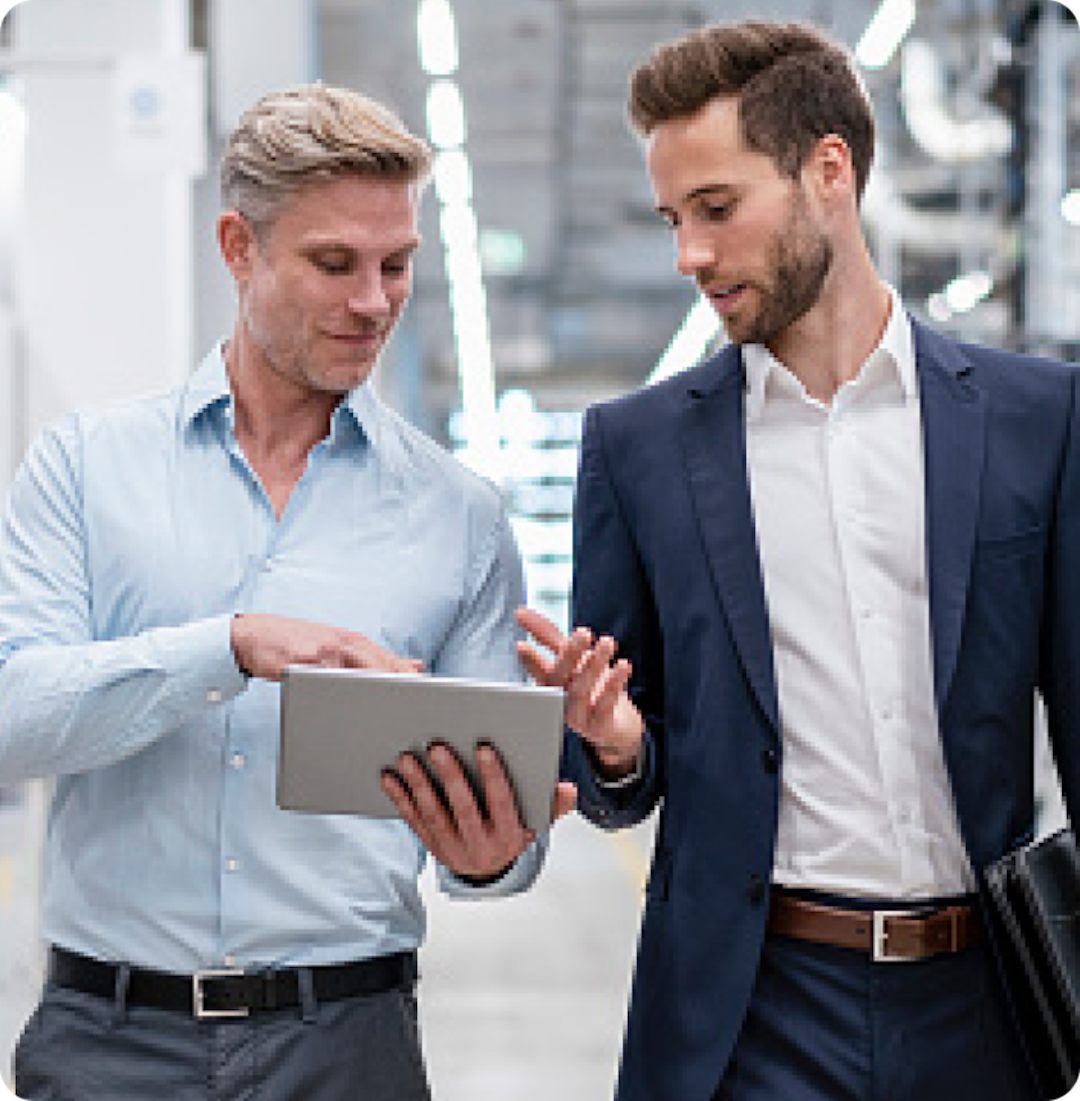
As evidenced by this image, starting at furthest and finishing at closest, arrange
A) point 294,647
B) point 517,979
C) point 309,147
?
point 517,979, point 309,147, point 294,647

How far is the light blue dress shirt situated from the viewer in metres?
2.15

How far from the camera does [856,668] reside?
2430mm

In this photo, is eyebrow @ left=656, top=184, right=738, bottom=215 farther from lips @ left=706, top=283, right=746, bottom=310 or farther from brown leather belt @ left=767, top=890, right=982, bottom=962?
brown leather belt @ left=767, top=890, right=982, bottom=962

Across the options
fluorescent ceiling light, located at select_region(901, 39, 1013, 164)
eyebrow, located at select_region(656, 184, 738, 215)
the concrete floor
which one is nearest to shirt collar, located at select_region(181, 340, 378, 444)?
eyebrow, located at select_region(656, 184, 738, 215)

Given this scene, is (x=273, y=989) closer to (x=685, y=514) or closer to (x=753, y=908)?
(x=753, y=908)

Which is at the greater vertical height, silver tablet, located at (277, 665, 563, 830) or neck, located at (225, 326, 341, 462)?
neck, located at (225, 326, 341, 462)

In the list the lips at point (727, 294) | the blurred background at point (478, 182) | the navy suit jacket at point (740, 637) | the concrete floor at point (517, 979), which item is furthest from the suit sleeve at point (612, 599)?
the concrete floor at point (517, 979)

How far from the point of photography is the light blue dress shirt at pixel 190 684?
215cm

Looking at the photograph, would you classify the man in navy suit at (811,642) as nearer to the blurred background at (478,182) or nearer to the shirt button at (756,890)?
the shirt button at (756,890)

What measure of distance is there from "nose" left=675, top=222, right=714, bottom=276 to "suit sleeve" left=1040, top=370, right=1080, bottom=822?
52 centimetres

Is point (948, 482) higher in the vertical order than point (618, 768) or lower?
higher

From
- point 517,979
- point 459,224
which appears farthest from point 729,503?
point 459,224

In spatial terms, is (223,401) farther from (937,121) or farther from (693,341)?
(693,341)

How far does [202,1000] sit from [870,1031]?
823 mm
